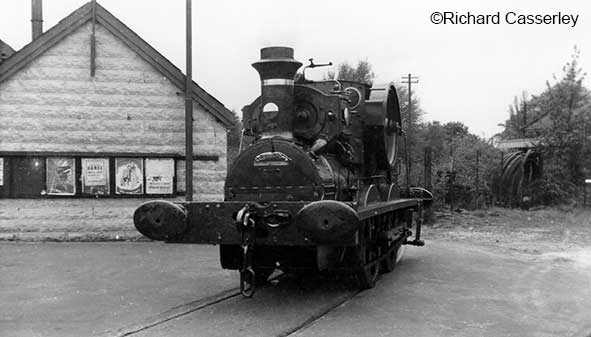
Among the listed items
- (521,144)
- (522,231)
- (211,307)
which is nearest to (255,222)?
(211,307)

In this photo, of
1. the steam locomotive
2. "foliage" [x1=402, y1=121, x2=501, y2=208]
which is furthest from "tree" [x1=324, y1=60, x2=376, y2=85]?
the steam locomotive

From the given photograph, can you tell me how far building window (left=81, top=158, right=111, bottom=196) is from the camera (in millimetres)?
13328

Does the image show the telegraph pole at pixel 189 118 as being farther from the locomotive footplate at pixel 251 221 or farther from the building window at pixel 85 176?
the locomotive footplate at pixel 251 221

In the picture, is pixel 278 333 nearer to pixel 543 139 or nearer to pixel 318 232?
pixel 318 232

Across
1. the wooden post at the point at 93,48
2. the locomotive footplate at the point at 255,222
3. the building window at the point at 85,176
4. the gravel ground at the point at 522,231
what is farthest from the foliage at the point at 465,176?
the locomotive footplate at the point at 255,222

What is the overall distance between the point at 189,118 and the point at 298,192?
6.35m

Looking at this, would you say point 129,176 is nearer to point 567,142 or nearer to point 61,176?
point 61,176

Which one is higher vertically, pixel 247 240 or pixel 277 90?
pixel 277 90

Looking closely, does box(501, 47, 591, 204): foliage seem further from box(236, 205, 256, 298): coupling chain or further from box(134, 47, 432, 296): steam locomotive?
box(236, 205, 256, 298): coupling chain

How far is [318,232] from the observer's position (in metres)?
6.55

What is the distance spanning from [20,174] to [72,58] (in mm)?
2495

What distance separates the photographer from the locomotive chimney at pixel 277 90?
761cm

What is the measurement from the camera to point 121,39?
13.6m

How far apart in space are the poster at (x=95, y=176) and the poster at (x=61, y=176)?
223mm
